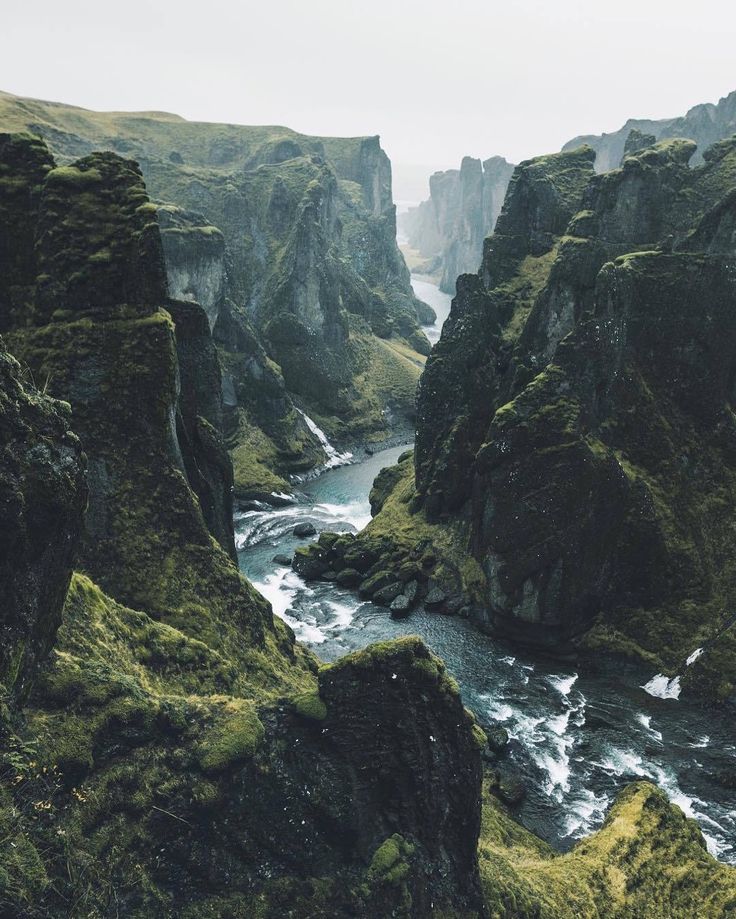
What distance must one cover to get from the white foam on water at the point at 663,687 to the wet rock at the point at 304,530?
58172 mm

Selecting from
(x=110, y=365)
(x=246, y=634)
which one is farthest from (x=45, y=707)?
(x=110, y=365)

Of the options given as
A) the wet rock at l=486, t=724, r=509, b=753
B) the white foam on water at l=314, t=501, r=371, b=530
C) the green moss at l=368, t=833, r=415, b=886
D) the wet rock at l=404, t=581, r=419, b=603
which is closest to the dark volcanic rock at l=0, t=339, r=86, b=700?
the green moss at l=368, t=833, r=415, b=886

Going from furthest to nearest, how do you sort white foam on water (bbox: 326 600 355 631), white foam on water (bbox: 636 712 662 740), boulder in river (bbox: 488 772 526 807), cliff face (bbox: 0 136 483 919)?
white foam on water (bbox: 326 600 355 631)
white foam on water (bbox: 636 712 662 740)
boulder in river (bbox: 488 772 526 807)
cliff face (bbox: 0 136 483 919)

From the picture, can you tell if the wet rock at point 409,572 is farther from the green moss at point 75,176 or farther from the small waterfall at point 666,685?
the green moss at point 75,176

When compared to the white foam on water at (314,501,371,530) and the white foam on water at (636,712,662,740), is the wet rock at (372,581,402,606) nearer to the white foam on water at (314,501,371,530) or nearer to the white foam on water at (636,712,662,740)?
the white foam on water at (314,501,371,530)

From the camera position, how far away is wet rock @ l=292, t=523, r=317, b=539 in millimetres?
113938

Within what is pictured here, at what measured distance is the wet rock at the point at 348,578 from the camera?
9381 centimetres

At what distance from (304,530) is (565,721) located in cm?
5813

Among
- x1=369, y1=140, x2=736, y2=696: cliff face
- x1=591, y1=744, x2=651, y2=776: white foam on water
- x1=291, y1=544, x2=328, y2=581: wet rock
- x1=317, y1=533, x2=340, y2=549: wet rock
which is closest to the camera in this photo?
x1=591, y1=744, x2=651, y2=776: white foam on water

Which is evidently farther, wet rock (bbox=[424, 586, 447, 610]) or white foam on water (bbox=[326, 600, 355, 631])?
wet rock (bbox=[424, 586, 447, 610])

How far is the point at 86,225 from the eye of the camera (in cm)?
5503

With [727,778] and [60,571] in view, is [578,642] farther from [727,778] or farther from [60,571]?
[60,571]

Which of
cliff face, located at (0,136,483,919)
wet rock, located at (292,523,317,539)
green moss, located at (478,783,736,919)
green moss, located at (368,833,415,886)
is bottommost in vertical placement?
wet rock, located at (292,523,317,539)

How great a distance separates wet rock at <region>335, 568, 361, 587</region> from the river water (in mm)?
1521
